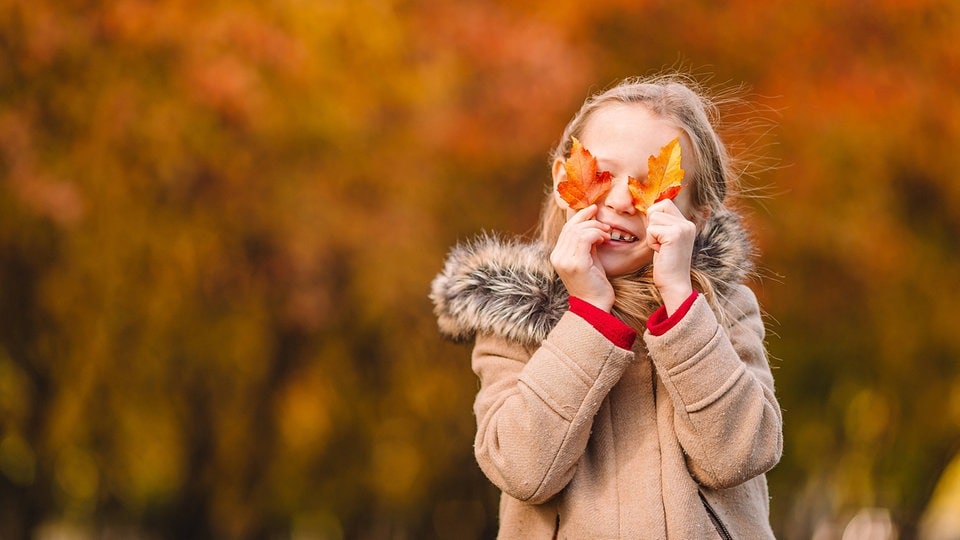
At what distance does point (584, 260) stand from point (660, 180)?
22 centimetres

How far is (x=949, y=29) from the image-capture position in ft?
23.9

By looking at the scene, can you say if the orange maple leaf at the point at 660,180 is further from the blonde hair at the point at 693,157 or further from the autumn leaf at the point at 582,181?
the blonde hair at the point at 693,157

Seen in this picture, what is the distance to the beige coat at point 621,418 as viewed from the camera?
7.32 feet

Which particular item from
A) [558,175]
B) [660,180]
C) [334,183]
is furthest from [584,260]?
[334,183]

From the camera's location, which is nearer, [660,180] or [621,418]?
[660,180]

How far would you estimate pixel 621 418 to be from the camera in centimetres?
241

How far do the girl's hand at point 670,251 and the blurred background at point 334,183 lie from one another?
380 centimetres

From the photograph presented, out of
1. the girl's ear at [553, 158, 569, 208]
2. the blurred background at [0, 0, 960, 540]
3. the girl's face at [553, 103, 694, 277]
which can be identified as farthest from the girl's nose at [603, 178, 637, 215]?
the blurred background at [0, 0, 960, 540]

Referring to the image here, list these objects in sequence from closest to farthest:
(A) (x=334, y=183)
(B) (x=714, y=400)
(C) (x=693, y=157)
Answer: (B) (x=714, y=400), (C) (x=693, y=157), (A) (x=334, y=183)

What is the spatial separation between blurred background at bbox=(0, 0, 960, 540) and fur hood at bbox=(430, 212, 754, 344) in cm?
356

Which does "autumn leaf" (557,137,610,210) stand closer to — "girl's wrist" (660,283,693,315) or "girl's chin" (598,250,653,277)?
"girl's chin" (598,250,653,277)

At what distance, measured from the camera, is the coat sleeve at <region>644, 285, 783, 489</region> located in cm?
222

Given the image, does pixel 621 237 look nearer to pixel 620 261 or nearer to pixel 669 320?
pixel 620 261

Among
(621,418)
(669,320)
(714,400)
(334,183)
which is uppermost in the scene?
(669,320)
